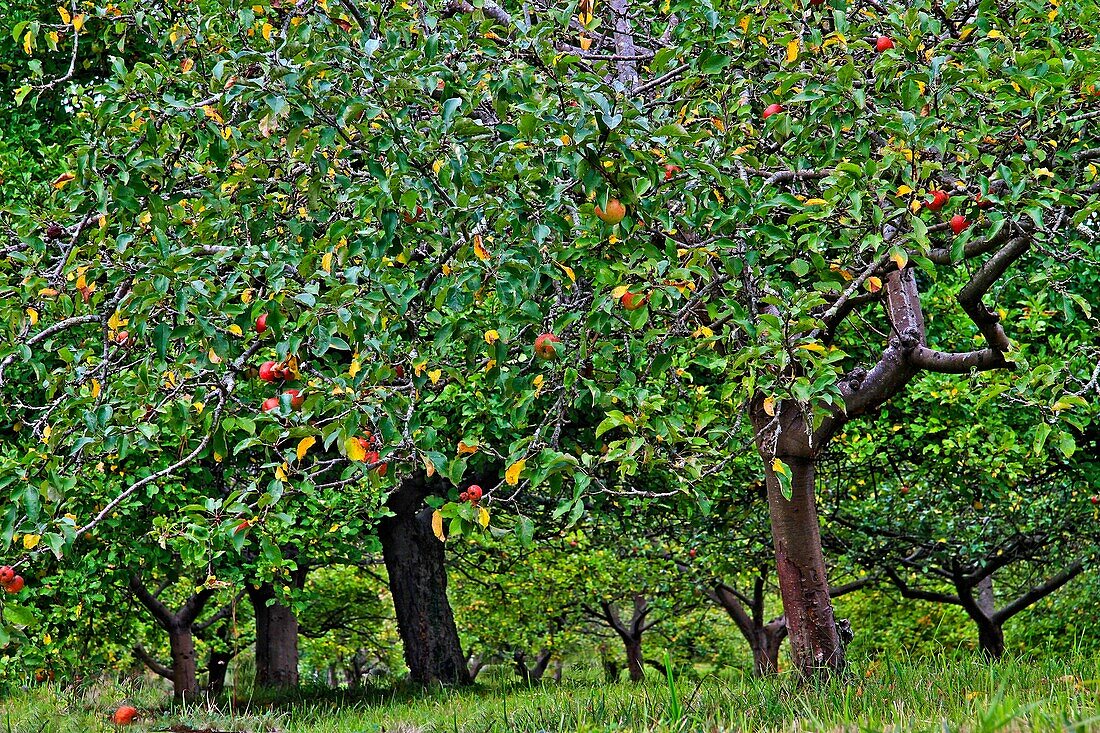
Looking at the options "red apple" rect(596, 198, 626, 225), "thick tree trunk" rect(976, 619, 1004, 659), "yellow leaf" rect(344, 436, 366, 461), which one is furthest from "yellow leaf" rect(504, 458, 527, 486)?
"thick tree trunk" rect(976, 619, 1004, 659)

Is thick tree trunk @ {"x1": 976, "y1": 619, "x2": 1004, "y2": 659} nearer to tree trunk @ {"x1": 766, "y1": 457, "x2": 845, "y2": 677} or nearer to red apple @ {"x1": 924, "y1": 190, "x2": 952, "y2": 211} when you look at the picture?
tree trunk @ {"x1": 766, "y1": 457, "x2": 845, "y2": 677}

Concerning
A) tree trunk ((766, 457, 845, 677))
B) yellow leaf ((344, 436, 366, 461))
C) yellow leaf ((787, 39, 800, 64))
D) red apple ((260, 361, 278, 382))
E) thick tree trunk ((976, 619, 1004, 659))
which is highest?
yellow leaf ((787, 39, 800, 64))

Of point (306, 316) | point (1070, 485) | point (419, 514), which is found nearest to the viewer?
point (306, 316)

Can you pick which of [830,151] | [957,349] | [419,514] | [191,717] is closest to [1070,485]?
[957,349]

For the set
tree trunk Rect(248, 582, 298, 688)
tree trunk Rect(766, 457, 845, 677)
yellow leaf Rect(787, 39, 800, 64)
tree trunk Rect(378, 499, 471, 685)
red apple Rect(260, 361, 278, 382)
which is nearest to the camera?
yellow leaf Rect(787, 39, 800, 64)

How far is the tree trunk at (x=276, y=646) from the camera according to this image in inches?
538

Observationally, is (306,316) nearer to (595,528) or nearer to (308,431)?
(308,431)

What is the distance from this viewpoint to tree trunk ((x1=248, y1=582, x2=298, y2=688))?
13664 millimetres

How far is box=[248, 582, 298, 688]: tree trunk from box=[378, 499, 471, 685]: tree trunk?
303 cm

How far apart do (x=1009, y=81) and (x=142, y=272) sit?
3510mm

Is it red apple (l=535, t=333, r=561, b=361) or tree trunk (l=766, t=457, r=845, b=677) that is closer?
red apple (l=535, t=333, r=561, b=361)

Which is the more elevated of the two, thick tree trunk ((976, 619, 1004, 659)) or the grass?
the grass

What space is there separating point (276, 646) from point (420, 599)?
374 cm

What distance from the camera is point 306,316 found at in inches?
132
